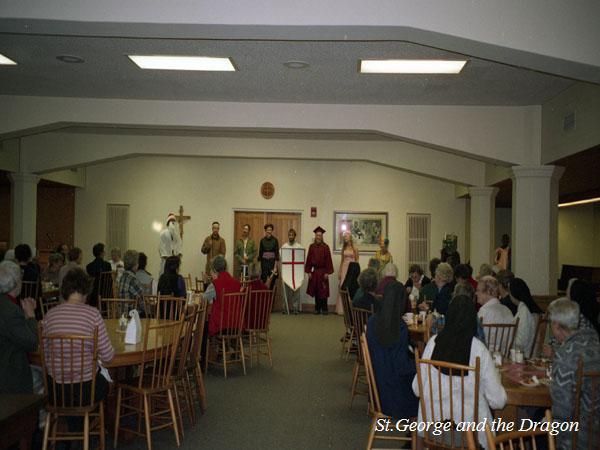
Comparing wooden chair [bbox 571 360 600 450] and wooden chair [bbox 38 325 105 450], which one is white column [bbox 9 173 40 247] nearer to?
wooden chair [bbox 38 325 105 450]

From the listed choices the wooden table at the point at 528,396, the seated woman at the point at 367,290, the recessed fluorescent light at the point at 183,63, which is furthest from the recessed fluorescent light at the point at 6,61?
the wooden table at the point at 528,396

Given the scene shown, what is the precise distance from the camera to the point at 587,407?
3.05 m

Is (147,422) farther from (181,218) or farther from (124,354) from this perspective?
(181,218)

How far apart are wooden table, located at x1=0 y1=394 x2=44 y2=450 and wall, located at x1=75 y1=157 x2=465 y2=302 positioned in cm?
993

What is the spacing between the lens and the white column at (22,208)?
32.4 ft

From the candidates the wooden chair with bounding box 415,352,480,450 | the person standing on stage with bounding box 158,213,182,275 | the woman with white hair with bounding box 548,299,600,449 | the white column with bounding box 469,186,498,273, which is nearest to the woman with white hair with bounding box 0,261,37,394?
the wooden chair with bounding box 415,352,480,450

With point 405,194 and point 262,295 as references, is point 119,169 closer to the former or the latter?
point 405,194

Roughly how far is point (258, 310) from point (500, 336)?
3.06 metres

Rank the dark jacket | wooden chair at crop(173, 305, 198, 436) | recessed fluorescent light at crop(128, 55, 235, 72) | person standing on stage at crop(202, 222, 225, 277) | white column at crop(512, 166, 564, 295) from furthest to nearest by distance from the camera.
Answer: person standing on stage at crop(202, 222, 225, 277), white column at crop(512, 166, 564, 295), recessed fluorescent light at crop(128, 55, 235, 72), wooden chair at crop(173, 305, 198, 436), the dark jacket

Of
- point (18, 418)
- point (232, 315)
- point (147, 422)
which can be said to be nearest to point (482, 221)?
point (232, 315)

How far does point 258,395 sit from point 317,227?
6875 mm

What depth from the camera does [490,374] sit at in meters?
3.15

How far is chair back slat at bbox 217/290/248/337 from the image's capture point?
6.46 meters

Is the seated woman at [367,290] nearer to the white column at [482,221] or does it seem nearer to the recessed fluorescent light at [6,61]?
the recessed fluorescent light at [6,61]
